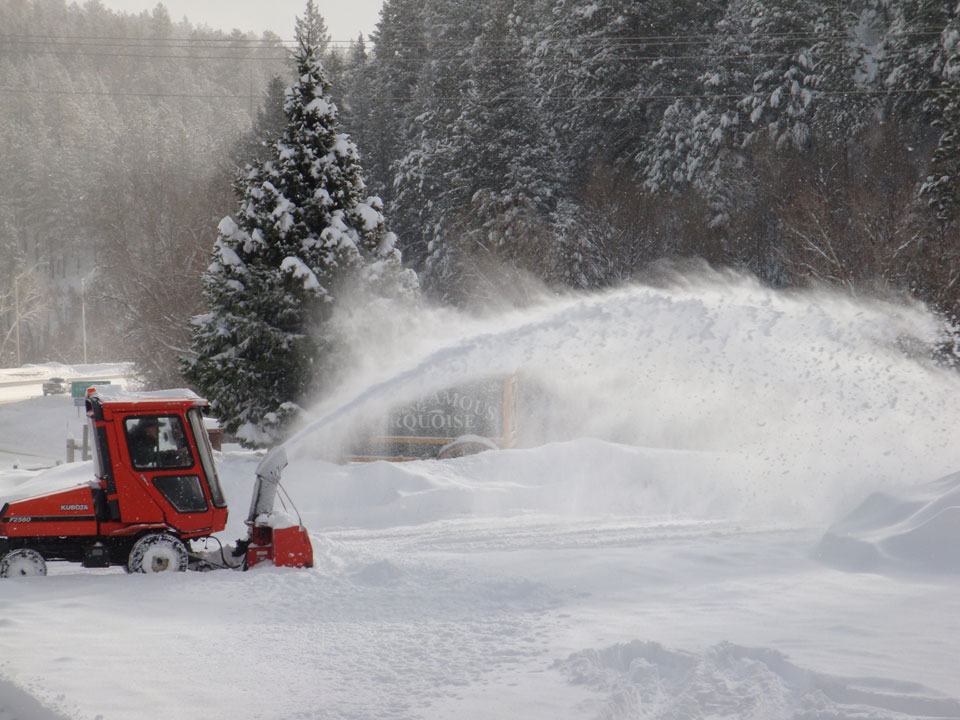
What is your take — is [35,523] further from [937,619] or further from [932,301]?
[932,301]

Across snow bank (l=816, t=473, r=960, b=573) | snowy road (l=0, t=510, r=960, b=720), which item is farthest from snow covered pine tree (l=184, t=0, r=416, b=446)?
snow bank (l=816, t=473, r=960, b=573)

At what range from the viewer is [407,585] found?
8.28 metres

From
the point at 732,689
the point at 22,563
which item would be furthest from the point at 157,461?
the point at 732,689

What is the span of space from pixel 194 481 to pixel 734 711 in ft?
19.9

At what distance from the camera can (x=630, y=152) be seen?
3891cm

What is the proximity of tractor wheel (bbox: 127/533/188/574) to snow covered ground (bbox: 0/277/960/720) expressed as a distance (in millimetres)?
243

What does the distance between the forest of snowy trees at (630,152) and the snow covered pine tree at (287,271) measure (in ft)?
34.9

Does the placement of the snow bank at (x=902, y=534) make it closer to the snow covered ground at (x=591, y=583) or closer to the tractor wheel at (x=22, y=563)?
the snow covered ground at (x=591, y=583)

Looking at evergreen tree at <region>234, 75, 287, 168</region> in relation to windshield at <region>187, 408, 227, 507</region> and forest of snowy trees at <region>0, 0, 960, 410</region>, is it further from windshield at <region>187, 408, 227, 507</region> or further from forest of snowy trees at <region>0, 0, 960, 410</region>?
windshield at <region>187, 408, 227, 507</region>

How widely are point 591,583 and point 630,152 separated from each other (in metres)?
33.2

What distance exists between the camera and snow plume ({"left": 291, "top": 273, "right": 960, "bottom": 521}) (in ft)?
39.7

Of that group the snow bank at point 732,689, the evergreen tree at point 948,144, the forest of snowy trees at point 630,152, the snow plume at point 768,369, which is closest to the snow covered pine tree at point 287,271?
the snow plume at point 768,369

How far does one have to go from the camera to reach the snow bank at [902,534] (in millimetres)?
8062

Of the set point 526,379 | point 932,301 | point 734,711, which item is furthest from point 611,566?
point 932,301
